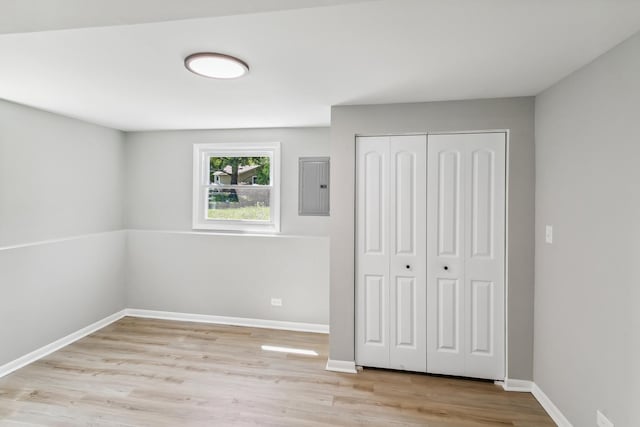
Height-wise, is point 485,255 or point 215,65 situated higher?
point 215,65

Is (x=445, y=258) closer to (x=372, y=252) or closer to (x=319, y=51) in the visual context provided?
(x=372, y=252)

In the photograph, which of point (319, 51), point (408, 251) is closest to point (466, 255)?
point (408, 251)

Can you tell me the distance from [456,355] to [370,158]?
1896mm

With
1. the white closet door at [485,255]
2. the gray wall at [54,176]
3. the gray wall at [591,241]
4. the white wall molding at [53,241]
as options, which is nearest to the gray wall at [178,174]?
the gray wall at [54,176]

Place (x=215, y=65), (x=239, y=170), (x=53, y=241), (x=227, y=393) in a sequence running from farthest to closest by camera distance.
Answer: (x=239, y=170), (x=53, y=241), (x=227, y=393), (x=215, y=65)

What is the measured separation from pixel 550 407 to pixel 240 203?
11.9 ft

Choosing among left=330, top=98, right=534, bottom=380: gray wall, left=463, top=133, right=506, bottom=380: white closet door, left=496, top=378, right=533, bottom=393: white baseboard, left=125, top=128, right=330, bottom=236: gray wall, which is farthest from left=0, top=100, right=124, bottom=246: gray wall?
left=496, top=378, right=533, bottom=393: white baseboard

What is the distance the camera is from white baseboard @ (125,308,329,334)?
398 cm

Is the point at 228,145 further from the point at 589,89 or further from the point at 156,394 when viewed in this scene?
the point at 589,89

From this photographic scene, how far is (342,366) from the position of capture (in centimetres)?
306

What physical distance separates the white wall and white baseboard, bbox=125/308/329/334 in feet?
0.19

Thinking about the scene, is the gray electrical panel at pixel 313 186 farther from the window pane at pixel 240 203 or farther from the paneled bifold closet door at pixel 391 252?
the paneled bifold closet door at pixel 391 252

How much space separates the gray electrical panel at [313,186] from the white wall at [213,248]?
0.08 meters

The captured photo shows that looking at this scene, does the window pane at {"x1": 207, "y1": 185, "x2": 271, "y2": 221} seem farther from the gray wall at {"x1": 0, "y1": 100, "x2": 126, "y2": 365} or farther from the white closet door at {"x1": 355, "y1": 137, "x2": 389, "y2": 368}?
the white closet door at {"x1": 355, "y1": 137, "x2": 389, "y2": 368}
